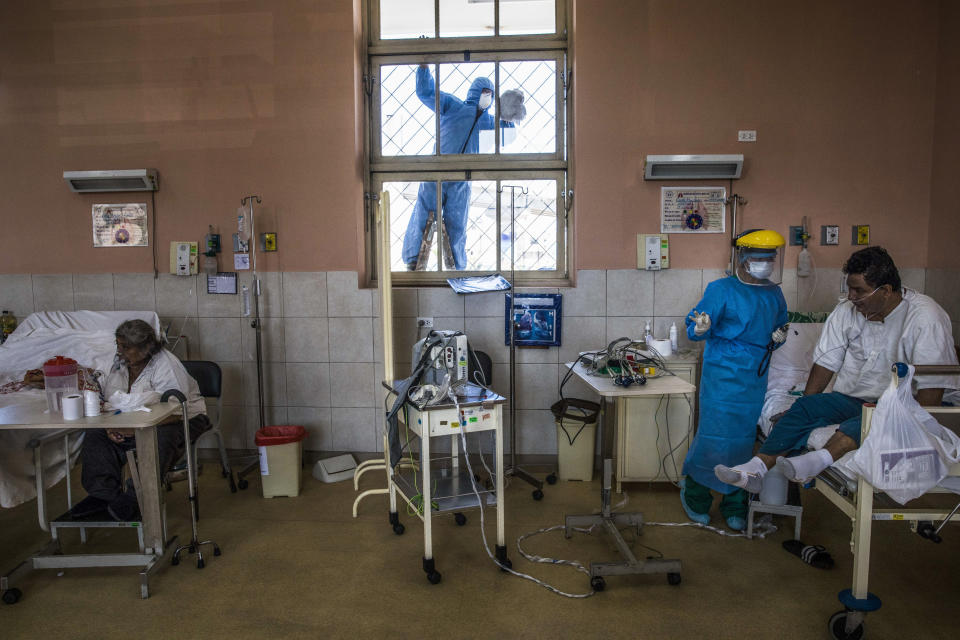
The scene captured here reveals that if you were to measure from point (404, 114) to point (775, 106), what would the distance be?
235 cm

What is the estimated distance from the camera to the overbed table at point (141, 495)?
2.30 metres

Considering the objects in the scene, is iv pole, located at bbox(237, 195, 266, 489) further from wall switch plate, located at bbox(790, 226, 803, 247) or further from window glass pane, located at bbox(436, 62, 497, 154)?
wall switch plate, located at bbox(790, 226, 803, 247)

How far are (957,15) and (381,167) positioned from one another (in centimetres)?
348

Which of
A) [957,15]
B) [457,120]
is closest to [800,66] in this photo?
[957,15]

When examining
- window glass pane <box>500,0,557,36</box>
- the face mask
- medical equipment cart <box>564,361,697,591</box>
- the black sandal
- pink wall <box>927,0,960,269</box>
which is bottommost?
the black sandal

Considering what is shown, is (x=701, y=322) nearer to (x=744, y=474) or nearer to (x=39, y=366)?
(x=744, y=474)

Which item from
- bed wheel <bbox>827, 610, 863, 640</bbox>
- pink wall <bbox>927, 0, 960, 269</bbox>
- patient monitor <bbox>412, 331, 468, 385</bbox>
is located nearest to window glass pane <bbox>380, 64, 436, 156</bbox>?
patient monitor <bbox>412, 331, 468, 385</bbox>

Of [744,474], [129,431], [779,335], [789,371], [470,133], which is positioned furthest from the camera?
[470,133]

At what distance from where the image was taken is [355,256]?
12.3ft

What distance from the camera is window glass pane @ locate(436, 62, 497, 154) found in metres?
3.89

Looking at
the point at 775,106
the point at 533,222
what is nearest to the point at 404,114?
the point at 533,222

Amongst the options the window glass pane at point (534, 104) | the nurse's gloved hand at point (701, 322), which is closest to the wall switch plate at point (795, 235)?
the nurse's gloved hand at point (701, 322)

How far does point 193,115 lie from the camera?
12.4 feet

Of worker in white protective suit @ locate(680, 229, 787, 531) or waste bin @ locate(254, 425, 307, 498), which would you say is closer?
worker in white protective suit @ locate(680, 229, 787, 531)
